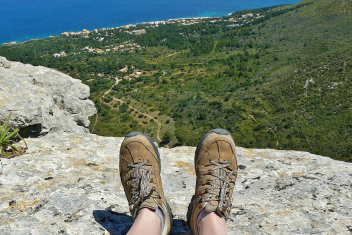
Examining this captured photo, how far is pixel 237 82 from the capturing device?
151 ft

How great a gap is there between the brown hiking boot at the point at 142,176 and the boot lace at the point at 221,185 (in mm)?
417

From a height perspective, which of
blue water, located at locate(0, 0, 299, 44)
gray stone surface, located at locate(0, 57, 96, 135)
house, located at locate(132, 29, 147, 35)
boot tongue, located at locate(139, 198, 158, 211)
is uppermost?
blue water, located at locate(0, 0, 299, 44)

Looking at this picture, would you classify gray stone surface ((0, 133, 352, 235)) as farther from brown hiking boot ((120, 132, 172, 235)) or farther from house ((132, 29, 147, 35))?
house ((132, 29, 147, 35))

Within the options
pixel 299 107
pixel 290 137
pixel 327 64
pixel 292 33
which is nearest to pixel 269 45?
pixel 292 33

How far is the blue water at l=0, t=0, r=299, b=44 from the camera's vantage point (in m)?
119

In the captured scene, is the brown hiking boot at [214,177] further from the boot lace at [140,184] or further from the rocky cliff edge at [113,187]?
the boot lace at [140,184]

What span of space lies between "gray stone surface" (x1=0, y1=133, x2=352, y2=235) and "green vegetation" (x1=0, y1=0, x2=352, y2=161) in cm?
1563

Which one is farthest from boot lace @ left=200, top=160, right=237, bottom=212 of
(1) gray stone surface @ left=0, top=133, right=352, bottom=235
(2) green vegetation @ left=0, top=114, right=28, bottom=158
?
(2) green vegetation @ left=0, top=114, right=28, bottom=158

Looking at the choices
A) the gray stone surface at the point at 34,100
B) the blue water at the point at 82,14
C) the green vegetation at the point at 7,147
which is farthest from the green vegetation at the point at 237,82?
the blue water at the point at 82,14

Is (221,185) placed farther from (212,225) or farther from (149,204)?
(149,204)

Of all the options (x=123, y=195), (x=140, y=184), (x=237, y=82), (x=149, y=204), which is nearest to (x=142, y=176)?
(x=140, y=184)

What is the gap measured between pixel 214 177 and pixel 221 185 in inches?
4.8

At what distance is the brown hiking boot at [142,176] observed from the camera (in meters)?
2.10

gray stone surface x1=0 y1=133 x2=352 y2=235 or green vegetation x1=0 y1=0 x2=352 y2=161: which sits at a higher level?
green vegetation x1=0 y1=0 x2=352 y2=161
